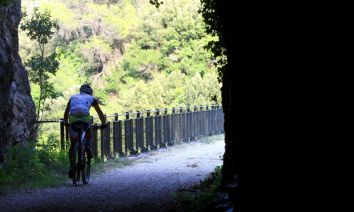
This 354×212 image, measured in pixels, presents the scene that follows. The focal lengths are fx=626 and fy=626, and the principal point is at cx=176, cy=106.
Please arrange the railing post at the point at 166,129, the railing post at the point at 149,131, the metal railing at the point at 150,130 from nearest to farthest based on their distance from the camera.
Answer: the metal railing at the point at 150,130, the railing post at the point at 149,131, the railing post at the point at 166,129

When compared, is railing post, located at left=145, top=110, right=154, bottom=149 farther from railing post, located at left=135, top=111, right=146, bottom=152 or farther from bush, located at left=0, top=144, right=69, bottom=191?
bush, located at left=0, top=144, right=69, bottom=191

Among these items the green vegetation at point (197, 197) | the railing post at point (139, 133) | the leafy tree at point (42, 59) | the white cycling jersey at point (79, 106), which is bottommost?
the green vegetation at point (197, 197)

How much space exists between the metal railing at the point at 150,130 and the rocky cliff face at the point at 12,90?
3.14 ft

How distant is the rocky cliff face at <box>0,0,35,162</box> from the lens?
12195 millimetres

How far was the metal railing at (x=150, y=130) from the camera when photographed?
16.7m

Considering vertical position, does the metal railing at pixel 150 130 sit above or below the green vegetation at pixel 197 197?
above

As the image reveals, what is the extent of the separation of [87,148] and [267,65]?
23.2 feet

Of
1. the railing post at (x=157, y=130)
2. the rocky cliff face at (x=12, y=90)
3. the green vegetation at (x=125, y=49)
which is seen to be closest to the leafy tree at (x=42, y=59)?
the rocky cliff face at (x=12, y=90)

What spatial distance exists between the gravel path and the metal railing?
815 mm

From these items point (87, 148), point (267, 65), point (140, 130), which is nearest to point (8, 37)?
point (87, 148)

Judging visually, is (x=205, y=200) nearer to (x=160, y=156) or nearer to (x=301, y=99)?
(x=301, y=99)

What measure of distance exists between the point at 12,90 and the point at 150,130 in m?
6.74

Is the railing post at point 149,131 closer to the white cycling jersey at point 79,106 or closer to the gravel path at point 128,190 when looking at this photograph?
the gravel path at point 128,190

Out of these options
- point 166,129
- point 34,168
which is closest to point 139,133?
point 166,129
